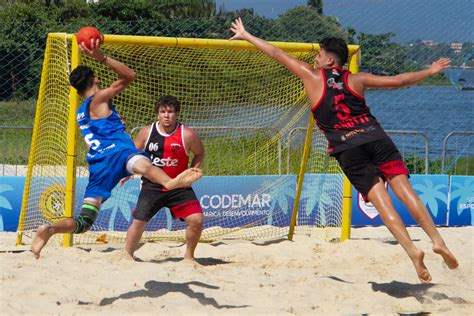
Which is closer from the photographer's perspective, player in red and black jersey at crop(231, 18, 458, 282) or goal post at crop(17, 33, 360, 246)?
player in red and black jersey at crop(231, 18, 458, 282)

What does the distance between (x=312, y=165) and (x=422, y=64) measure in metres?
8.02

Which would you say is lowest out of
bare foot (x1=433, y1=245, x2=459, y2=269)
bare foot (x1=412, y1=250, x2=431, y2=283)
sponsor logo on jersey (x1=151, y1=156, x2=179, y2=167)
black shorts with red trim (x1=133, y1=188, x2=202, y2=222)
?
bare foot (x1=412, y1=250, x2=431, y2=283)

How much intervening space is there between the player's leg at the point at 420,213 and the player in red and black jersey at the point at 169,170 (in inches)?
86.7

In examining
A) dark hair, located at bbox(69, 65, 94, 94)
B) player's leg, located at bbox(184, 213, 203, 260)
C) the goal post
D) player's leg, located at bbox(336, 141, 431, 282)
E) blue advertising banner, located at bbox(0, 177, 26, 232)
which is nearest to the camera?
player's leg, located at bbox(336, 141, 431, 282)

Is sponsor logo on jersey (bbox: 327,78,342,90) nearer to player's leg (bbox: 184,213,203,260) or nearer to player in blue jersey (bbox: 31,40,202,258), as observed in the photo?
player in blue jersey (bbox: 31,40,202,258)

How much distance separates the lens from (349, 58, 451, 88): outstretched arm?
6445 mm

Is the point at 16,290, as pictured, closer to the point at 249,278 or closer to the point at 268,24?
the point at 249,278

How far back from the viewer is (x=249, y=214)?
34.8 ft

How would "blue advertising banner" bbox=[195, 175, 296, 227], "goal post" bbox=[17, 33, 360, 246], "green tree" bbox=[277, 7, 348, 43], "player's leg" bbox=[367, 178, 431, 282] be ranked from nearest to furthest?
"player's leg" bbox=[367, 178, 431, 282] → "goal post" bbox=[17, 33, 360, 246] → "blue advertising banner" bbox=[195, 175, 296, 227] → "green tree" bbox=[277, 7, 348, 43]

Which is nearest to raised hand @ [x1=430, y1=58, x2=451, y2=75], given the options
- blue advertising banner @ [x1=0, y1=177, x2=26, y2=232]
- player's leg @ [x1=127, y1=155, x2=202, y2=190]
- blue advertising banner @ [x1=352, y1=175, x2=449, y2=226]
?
player's leg @ [x1=127, y1=155, x2=202, y2=190]

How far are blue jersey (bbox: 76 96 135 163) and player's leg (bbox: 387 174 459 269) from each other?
225 cm

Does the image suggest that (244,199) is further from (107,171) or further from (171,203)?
(107,171)

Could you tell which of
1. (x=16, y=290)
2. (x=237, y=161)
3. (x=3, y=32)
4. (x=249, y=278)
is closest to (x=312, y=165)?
(x=237, y=161)

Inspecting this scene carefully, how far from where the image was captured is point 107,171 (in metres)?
6.60
